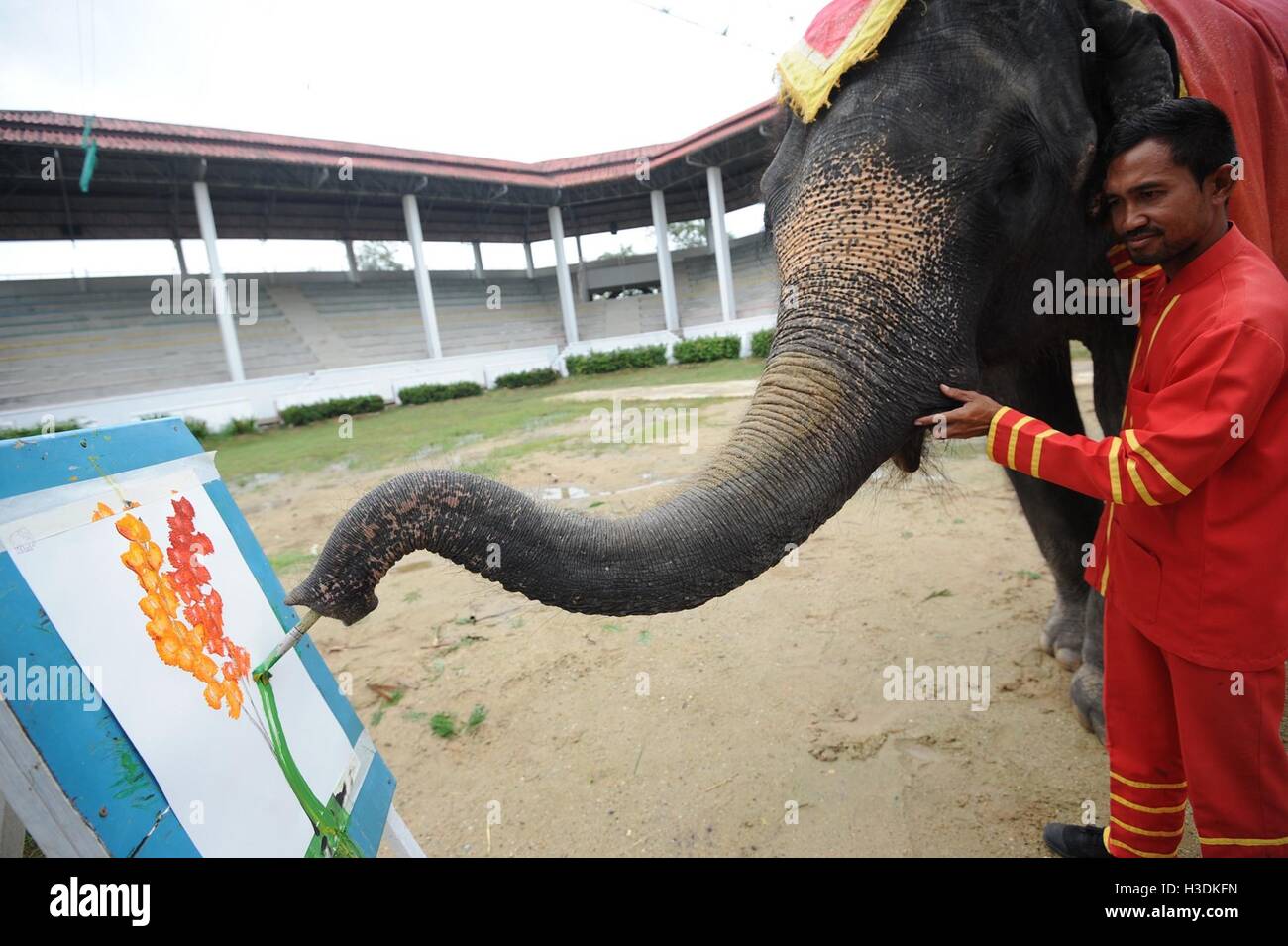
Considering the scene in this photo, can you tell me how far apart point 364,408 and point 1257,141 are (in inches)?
930

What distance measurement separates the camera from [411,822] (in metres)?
2.48

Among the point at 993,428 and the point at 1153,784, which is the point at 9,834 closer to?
the point at 993,428

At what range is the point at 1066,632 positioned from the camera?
3074 mm

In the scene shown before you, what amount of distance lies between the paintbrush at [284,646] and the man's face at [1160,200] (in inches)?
80.7

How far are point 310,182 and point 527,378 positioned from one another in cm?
1112

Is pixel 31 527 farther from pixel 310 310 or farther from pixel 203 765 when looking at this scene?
pixel 310 310

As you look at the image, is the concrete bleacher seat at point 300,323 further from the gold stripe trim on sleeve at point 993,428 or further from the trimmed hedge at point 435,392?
the gold stripe trim on sleeve at point 993,428

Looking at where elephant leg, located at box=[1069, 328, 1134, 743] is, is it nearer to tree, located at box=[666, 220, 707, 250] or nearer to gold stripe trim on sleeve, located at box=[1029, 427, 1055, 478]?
gold stripe trim on sleeve, located at box=[1029, 427, 1055, 478]

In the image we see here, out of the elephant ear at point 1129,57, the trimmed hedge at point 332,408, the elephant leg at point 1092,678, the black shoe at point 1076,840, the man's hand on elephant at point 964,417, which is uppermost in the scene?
the elephant ear at point 1129,57

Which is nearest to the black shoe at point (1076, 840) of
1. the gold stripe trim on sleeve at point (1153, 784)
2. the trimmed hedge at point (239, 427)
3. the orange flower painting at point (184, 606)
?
the gold stripe trim on sleeve at point (1153, 784)

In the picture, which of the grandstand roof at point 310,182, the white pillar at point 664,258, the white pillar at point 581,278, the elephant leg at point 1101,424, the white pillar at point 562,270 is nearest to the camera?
the elephant leg at point 1101,424

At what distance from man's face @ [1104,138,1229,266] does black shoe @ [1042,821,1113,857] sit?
176 cm

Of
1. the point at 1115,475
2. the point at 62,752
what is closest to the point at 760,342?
the point at 1115,475

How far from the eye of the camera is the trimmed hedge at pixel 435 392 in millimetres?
23984
